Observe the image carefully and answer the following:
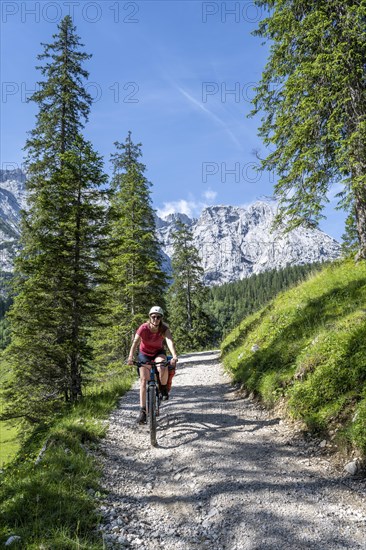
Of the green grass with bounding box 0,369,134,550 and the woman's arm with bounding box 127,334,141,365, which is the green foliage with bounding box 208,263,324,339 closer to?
the woman's arm with bounding box 127,334,141,365

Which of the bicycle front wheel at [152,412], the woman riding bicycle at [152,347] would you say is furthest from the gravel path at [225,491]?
the woman riding bicycle at [152,347]

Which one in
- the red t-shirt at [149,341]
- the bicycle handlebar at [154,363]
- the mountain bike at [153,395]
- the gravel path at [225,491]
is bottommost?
the gravel path at [225,491]

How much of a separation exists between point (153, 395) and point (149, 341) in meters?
1.07

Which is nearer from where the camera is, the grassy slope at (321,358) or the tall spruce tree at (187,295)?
the grassy slope at (321,358)

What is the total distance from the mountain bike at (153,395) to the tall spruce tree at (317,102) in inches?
302

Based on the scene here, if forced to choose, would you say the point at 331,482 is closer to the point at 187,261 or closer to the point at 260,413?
the point at 260,413

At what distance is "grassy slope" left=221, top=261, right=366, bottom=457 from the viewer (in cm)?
555

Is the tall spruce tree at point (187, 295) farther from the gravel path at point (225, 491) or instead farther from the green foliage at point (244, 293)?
the green foliage at point (244, 293)

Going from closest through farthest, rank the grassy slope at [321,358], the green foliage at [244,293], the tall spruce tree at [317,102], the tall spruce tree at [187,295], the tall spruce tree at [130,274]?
the grassy slope at [321,358] < the tall spruce tree at [317,102] < the tall spruce tree at [130,274] < the tall spruce tree at [187,295] < the green foliage at [244,293]

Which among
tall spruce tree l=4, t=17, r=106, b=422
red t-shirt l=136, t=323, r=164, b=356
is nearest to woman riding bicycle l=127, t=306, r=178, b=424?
red t-shirt l=136, t=323, r=164, b=356

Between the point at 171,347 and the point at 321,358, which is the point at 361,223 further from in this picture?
the point at 171,347

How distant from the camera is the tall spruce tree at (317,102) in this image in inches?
407

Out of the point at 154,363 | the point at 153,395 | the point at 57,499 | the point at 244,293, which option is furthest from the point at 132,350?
the point at 244,293

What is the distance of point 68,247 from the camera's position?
12.6 metres
